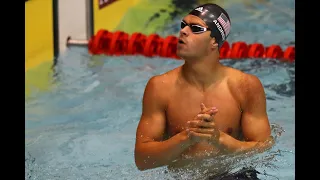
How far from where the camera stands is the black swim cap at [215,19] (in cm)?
214

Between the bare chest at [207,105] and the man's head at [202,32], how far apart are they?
14cm

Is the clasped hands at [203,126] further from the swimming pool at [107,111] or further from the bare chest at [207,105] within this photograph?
the swimming pool at [107,111]

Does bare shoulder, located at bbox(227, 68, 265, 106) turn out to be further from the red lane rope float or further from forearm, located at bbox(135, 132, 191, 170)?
the red lane rope float

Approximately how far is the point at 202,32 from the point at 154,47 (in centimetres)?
225

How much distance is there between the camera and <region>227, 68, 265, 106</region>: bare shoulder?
2.19 meters

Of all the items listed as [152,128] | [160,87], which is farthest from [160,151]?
[160,87]

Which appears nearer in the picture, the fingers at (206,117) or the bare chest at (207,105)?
the fingers at (206,117)

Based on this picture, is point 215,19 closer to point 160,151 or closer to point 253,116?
point 253,116

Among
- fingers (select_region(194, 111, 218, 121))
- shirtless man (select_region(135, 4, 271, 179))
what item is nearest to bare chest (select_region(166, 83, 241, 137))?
shirtless man (select_region(135, 4, 271, 179))

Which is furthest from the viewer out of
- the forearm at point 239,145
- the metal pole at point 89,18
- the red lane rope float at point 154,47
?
the metal pole at point 89,18

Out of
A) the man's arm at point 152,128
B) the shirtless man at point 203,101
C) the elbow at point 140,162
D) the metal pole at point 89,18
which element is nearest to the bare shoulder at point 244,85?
the shirtless man at point 203,101

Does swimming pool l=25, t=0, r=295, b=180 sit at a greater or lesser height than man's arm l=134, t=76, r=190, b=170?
lesser
